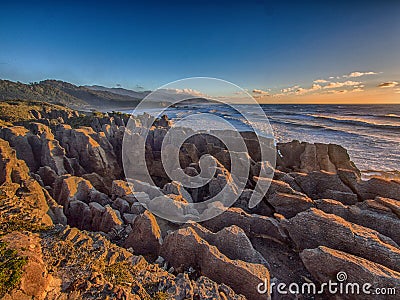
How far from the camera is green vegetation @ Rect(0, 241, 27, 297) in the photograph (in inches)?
110

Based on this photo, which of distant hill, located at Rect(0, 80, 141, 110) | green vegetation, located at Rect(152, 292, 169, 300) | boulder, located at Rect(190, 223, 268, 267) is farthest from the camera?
distant hill, located at Rect(0, 80, 141, 110)

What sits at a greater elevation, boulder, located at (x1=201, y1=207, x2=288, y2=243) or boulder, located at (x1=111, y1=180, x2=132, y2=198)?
boulder, located at (x1=111, y1=180, x2=132, y2=198)

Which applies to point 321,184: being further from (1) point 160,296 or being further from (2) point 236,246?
(1) point 160,296

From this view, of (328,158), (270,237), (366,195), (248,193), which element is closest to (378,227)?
(366,195)

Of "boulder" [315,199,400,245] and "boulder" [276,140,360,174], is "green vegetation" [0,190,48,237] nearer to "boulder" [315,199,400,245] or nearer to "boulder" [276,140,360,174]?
"boulder" [315,199,400,245]

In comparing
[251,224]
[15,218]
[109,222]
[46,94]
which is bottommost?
[251,224]

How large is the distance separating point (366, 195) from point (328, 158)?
5.21 metres

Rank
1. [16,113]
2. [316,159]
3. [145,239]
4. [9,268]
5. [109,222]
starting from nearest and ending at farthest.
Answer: [9,268] < [145,239] < [109,222] < [316,159] < [16,113]

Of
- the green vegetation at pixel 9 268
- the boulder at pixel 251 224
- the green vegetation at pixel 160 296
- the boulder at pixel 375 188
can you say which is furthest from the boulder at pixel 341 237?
the green vegetation at pixel 9 268

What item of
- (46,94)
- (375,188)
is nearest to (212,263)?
(375,188)

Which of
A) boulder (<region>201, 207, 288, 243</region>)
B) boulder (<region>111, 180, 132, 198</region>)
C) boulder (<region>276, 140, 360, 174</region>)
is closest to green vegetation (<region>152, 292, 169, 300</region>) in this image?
boulder (<region>201, 207, 288, 243</region>)

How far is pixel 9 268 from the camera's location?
9.73 feet

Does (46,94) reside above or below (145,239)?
above

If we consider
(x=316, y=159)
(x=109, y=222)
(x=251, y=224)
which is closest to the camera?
(x=109, y=222)
